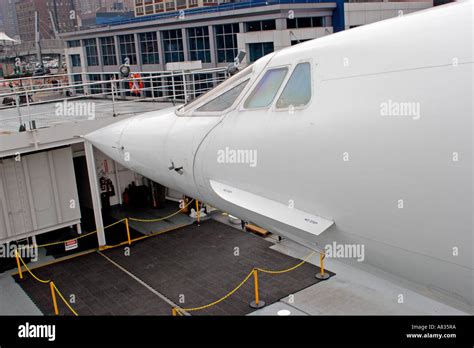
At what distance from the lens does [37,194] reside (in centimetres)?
1555

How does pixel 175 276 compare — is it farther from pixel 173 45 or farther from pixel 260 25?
pixel 173 45

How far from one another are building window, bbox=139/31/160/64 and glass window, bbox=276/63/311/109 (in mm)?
45832

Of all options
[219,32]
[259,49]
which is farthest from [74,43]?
[259,49]

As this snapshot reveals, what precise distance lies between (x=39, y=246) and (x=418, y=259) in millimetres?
14006

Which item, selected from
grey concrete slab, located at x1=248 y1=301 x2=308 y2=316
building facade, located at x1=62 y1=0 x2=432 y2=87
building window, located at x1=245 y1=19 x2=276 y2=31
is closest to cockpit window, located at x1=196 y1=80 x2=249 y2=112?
grey concrete slab, located at x1=248 y1=301 x2=308 y2=316

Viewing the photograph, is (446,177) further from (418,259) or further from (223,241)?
(223,241)

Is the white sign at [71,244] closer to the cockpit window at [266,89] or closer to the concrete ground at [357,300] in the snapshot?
the concrete ground at [357,300]

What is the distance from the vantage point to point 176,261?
14.9m

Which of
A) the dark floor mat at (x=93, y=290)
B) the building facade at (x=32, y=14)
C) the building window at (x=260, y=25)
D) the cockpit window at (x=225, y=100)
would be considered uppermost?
the building facade at (x=32, y=14)

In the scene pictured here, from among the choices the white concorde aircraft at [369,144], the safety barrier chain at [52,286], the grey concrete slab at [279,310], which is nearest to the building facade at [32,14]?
the safety barrier chain at [52,286]

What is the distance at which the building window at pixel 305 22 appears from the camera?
1543 inches

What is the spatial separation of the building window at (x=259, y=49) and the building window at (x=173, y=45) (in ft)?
33.5

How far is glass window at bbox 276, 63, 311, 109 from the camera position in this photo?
→ 4852mm
